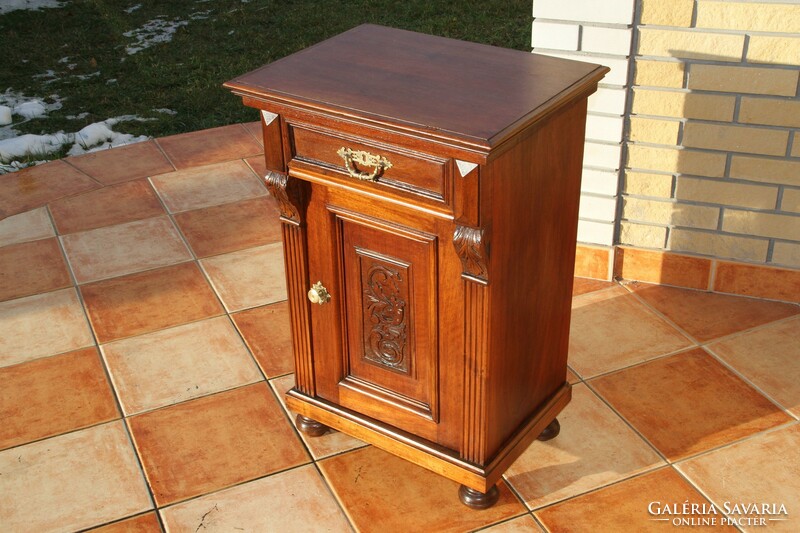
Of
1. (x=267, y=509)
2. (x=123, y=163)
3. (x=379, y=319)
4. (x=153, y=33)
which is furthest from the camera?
(x=153, y=33)

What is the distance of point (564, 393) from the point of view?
256 cm

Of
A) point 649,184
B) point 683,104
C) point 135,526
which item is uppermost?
point 683,104

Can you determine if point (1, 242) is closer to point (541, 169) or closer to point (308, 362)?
point (308, 362)

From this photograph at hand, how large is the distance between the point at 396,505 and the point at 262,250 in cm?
144

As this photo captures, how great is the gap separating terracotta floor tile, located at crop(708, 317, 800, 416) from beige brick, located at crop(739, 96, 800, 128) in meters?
0.65

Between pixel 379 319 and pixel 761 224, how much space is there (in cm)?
150

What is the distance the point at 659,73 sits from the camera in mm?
2953

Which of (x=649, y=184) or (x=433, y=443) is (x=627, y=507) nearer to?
(x=433, y=443)

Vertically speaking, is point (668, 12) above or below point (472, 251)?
above

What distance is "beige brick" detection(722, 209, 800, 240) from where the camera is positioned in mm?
3041

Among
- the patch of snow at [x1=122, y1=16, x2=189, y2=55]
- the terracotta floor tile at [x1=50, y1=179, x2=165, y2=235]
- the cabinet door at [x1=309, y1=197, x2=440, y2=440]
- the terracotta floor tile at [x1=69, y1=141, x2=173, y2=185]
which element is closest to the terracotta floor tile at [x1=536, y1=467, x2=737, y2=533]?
the cabinet door at [x1=309, y1=197, x2=440, y2=440]

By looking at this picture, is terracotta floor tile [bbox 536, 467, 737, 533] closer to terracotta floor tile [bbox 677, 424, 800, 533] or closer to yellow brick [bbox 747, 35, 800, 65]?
terracotta floor tile [bbox 677, 424, 800, 533]

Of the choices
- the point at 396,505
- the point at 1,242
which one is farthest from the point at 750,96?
the point at 1,242

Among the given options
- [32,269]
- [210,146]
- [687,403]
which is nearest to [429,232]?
[687,403]
